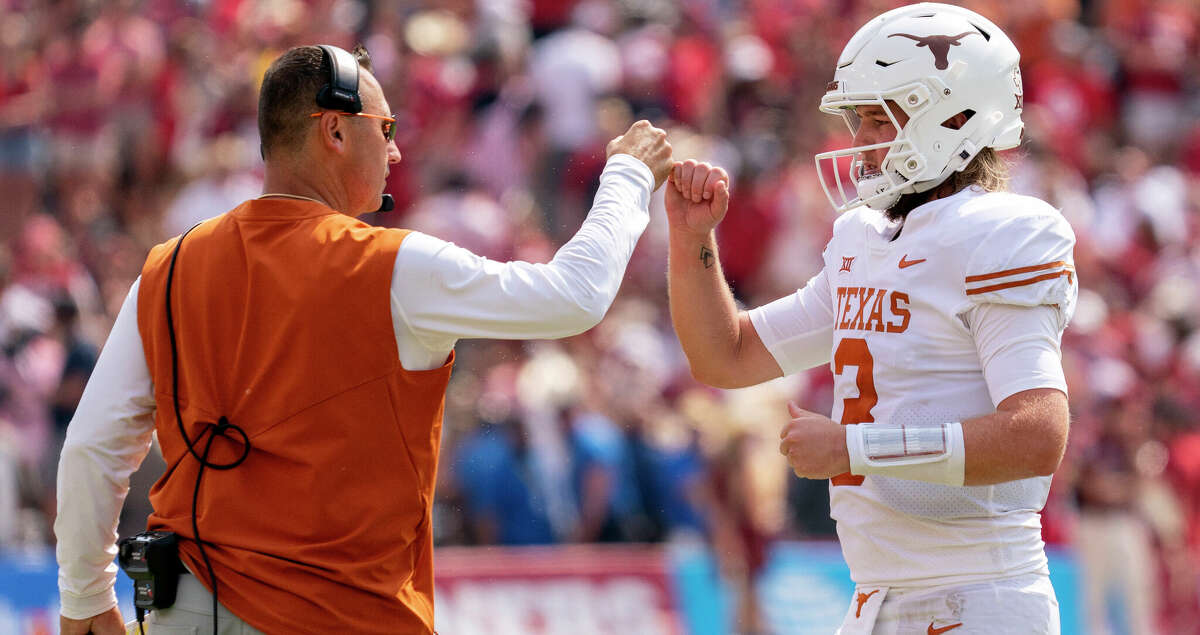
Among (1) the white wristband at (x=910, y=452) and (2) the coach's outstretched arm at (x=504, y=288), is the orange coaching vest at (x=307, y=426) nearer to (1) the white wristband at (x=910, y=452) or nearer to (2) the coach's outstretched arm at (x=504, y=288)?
(2) the coach's outstretched arm at (x=504, y=288)

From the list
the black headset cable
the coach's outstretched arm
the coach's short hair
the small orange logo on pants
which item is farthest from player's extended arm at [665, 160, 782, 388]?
the black headset cable

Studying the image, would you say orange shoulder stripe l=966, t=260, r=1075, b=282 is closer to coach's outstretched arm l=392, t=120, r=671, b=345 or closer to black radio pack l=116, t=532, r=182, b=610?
coach's outstretched arm l=392, t=120, r=671, b=345

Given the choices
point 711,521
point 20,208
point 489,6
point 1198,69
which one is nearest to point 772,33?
point 489,6

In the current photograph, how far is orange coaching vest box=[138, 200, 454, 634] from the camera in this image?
10.7 ft

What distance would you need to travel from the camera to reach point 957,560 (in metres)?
3.40

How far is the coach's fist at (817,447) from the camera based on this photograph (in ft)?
10.7

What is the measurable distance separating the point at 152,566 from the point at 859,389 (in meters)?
1.63

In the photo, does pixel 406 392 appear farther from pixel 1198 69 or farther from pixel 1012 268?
pixel 1198 69

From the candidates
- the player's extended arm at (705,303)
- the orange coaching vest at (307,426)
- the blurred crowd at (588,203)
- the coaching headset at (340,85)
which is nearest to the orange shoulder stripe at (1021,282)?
the player's extended arm at (705,303)

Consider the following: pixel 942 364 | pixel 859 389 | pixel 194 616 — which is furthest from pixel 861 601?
pixel 194 616

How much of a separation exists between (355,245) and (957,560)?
1492 mm

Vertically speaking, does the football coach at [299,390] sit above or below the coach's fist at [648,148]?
below

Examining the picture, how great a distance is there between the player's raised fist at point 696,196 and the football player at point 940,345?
13.7 inches

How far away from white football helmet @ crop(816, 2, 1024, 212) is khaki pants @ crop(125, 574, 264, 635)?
1.66 m
